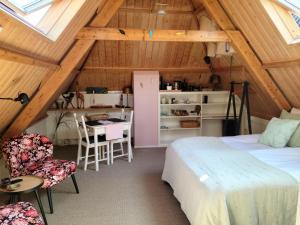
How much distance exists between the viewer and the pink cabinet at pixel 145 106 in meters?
5.61

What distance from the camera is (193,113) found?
6.03 metres

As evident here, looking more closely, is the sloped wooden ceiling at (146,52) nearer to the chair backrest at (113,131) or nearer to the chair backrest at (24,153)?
the chair backrest at (24,153)

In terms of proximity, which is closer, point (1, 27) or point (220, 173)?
point (1, 27)

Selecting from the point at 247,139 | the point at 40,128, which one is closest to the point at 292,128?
the point at 247,139

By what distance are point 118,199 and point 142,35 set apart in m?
2.31

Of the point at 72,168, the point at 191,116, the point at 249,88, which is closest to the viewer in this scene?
the point at 72,168

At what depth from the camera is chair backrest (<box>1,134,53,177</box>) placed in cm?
305

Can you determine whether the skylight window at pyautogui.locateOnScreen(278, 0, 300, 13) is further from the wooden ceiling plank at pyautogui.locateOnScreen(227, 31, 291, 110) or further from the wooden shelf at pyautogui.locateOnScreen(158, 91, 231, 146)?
the wooden shelf at pyautogui.locateOnScreen(158, 91, 231, 146)

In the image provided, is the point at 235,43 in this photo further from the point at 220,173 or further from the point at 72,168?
the point at 72,168

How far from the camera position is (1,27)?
1.88 meters

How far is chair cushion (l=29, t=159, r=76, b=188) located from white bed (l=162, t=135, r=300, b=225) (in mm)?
1309

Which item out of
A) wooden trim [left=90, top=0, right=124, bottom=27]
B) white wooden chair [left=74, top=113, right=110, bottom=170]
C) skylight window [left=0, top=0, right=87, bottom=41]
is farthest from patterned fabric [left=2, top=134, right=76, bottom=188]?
wooden trim [left=90, top=0, right=124, bottom=27]

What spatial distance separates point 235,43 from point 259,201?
8.28 feet

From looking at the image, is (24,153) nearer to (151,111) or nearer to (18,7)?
(18,7)
